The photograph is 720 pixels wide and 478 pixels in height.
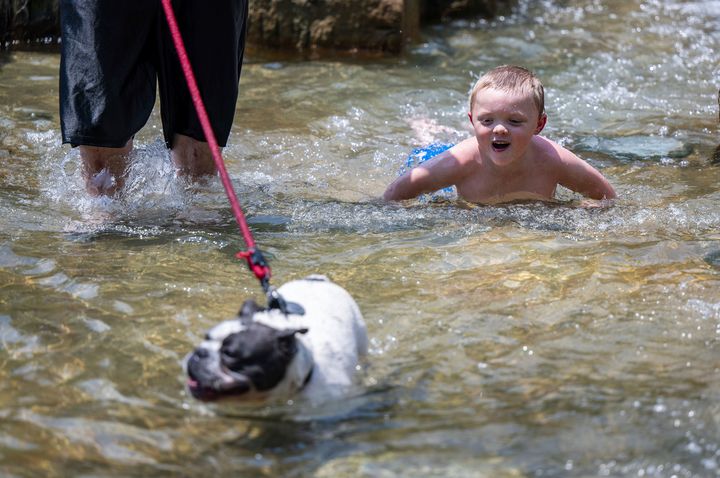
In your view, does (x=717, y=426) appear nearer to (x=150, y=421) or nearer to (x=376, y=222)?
(x=150, y=421)

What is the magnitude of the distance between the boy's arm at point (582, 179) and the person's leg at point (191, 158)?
5.94ft

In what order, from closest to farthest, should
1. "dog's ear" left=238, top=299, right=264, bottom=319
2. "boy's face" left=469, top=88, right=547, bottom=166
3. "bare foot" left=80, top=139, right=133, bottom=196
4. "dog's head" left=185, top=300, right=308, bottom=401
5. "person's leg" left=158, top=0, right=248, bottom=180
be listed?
"dog's head" left=185, top=300, right=308, bottom=401 < "dog's ear" left=238, top=299, right=264, bottom=319 < "person's leg" left=158, top=0, right=248, bottom=180 < "bare foot" left=80, top=139, right=133, bottom=196 < "boy's face" left=469, top=88, right=547, bottom=166

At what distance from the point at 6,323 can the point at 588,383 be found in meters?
1.98

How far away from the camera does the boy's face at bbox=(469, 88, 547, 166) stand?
492cm

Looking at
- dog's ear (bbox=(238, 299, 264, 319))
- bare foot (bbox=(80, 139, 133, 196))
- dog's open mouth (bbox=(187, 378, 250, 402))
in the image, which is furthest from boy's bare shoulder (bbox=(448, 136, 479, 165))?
dog's open mouth (bbox=(187, 378, 250, 402))

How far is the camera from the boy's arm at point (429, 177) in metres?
5.12

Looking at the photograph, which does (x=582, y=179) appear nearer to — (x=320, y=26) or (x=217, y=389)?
(x=217, y=389)

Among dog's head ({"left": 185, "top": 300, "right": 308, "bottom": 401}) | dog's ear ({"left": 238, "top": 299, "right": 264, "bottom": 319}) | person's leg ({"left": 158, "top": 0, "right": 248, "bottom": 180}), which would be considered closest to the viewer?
dog's head ({"left": 185, "top": 300, "right": 308, "bottom": 401})

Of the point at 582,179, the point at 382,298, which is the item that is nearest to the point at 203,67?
the point at 382,298

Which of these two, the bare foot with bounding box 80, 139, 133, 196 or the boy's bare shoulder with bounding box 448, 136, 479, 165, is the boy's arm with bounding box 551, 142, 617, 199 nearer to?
the boy's bare shoulder with bounding box 448, 136, 479, 165

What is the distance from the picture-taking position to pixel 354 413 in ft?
9.70

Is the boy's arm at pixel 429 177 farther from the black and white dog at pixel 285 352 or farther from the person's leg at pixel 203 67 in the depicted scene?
the black and white dog at pixel 285 352

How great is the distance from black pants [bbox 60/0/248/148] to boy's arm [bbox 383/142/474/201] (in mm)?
983

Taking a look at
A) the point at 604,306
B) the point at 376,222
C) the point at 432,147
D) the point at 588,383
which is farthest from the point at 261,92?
the point at 588,383
